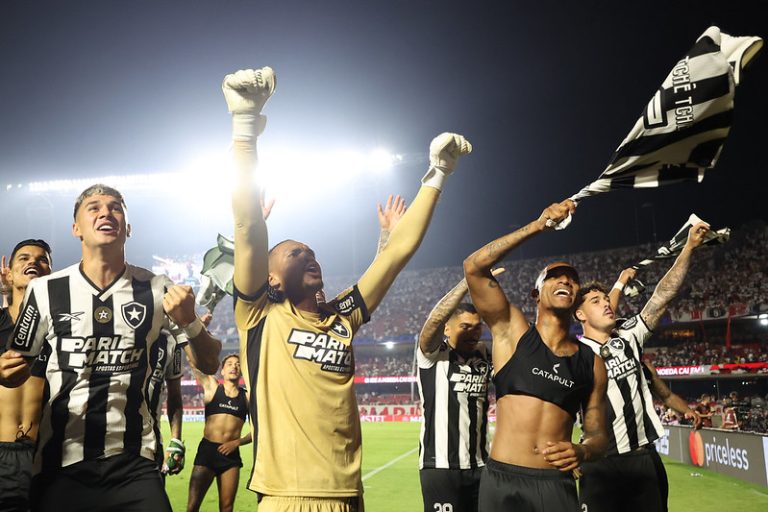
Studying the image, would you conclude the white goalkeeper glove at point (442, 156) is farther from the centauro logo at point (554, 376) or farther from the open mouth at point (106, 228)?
the open mouth at point (106, 228)

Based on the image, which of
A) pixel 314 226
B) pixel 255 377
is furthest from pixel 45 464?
pixel 314 226

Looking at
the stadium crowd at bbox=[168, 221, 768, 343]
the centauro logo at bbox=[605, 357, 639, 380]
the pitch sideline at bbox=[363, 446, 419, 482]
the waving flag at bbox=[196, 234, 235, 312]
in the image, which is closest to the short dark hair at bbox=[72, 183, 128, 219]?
the waving flag at bbox=[196, 234, 235, 312]


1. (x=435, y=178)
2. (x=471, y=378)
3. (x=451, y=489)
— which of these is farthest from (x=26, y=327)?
(x=471, y=378)

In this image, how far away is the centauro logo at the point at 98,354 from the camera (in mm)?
3354

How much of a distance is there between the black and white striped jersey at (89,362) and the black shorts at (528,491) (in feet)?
7.11

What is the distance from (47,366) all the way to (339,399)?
1617 millimetres

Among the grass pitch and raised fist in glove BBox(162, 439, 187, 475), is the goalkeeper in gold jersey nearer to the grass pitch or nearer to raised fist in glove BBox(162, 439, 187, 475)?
raised fist in glove BBox(162, 439, 187, 475)

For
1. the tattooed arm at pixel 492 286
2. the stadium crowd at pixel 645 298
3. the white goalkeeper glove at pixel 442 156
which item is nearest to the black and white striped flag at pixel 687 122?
the tattooed arm at pixel 492 286

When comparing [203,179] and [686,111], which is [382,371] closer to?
[203,179]

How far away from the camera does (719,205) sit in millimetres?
39500

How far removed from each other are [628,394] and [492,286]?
2386 millimetres

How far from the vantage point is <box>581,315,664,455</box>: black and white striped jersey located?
5.60 meters

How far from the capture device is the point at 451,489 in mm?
5520

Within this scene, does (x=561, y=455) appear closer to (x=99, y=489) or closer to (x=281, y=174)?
(x=99, y=489)
